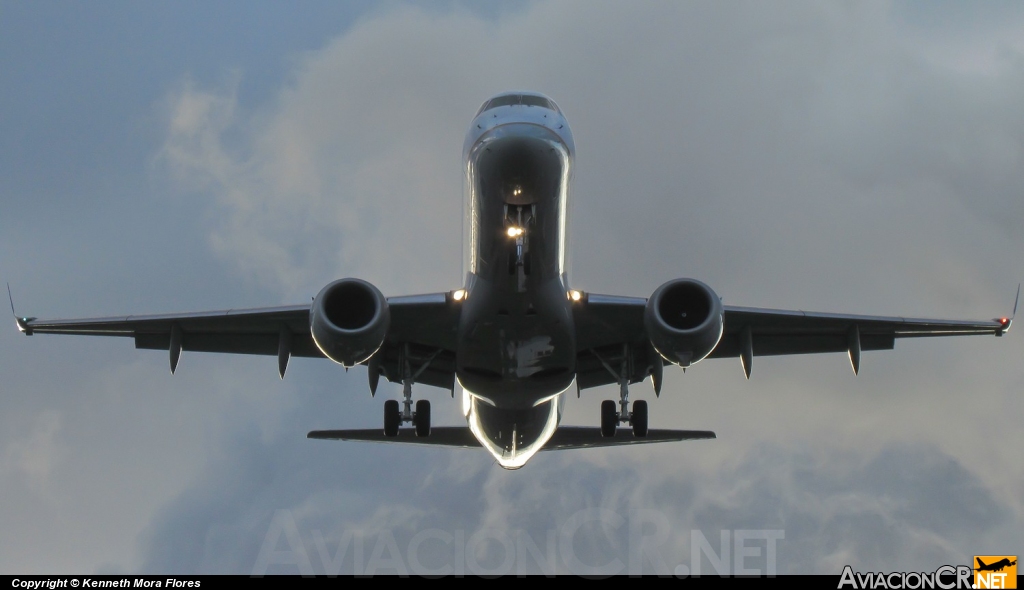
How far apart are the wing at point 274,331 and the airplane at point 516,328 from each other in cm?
3

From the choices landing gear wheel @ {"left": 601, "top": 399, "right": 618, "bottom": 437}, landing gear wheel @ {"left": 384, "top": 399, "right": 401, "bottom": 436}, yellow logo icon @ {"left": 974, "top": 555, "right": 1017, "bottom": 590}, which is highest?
landing gear wheel @ {"left": 601, "top": 399, "right": 618, "bottom": 437}

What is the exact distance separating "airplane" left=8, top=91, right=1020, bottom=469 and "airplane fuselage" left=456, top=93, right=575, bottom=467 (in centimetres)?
3

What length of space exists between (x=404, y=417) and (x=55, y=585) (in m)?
7.79

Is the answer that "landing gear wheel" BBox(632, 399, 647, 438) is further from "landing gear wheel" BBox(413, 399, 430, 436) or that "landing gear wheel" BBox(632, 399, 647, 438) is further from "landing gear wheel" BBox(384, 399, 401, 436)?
"landing gear wheel" BBox(384, 399, 401, 436)

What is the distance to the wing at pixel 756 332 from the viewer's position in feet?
71.8

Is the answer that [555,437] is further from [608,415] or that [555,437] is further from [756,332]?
[756,332]

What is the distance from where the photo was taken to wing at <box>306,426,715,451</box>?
83.4 feet

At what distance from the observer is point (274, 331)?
23.5m

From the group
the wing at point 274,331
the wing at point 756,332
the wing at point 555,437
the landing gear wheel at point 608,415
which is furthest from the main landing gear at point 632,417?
the wing at point 274,331

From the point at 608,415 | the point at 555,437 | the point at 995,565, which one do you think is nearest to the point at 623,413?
the point at 608,415

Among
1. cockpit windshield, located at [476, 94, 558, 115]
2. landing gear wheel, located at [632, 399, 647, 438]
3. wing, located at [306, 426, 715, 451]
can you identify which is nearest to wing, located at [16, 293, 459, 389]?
wing, located at [306, 426, 715, 451]

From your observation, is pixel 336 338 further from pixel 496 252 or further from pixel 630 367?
pixel 630 367

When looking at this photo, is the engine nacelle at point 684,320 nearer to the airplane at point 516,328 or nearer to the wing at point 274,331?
the airplane at point 516,328

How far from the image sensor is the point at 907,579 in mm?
20297
